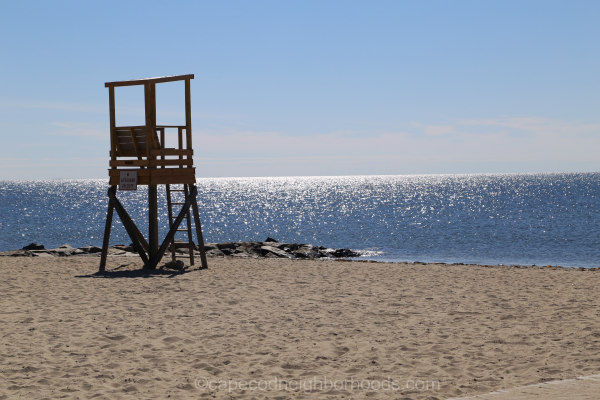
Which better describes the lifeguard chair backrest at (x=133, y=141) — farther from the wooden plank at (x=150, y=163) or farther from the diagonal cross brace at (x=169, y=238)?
the diagonal cross brace at (x=169, y=238)

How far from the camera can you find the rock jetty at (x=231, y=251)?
77.5 feet

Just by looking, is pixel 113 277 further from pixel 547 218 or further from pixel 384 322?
pixel 547 218

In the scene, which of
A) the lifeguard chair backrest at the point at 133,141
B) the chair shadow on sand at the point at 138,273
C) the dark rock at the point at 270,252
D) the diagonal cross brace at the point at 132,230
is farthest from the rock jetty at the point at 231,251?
the lifeguard chair backrest at the point at 133,141

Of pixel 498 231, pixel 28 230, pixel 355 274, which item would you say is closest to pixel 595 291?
pixel 355 274

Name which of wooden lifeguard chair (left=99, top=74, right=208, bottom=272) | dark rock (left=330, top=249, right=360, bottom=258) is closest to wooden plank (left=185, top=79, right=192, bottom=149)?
wooden lifeguard chair (left=99, top=74, right=208, bottom=272)

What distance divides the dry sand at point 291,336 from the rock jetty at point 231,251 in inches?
337

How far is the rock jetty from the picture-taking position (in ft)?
77.5

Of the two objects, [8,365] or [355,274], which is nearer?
[8,365]

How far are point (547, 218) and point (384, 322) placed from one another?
58930 mm

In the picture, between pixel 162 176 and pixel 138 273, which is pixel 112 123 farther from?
pixel 138 273

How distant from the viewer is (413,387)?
684cm

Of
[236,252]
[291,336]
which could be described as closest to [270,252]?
[236,252]

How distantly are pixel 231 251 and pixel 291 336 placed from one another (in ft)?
57.6

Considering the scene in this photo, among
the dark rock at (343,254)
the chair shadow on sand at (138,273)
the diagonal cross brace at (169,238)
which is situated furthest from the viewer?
the dark rock at (343,254)
